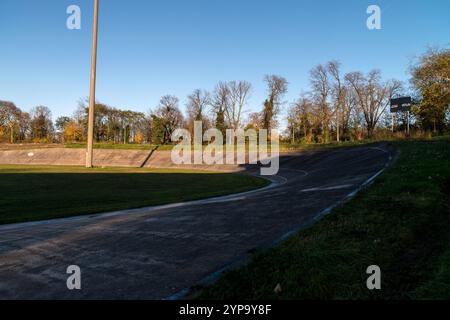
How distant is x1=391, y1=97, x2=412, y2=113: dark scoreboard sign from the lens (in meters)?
25.6

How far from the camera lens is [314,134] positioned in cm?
6091

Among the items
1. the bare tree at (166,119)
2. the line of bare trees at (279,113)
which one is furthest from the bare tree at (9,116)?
the bare tree at (166,119)

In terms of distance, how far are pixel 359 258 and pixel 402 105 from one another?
1054 inches

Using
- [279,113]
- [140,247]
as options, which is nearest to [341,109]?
[279,113]

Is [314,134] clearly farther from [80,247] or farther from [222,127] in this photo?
[80,247]

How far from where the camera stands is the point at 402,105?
84.6 ft

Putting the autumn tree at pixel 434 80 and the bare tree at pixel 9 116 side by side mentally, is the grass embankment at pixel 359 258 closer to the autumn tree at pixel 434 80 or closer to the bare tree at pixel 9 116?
the autumn tree at pixel 434 80

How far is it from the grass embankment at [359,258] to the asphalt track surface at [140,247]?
2.08 ft

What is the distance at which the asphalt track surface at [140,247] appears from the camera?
4.12 meters

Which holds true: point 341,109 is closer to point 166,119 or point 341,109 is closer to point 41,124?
point 166,119

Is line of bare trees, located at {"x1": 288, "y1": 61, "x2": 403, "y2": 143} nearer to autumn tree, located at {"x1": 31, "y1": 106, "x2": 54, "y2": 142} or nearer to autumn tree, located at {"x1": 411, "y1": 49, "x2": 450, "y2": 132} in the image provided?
autumn tree, located at {"x1": 411, "y1": 49, "x2": 450, "y2": 132}
